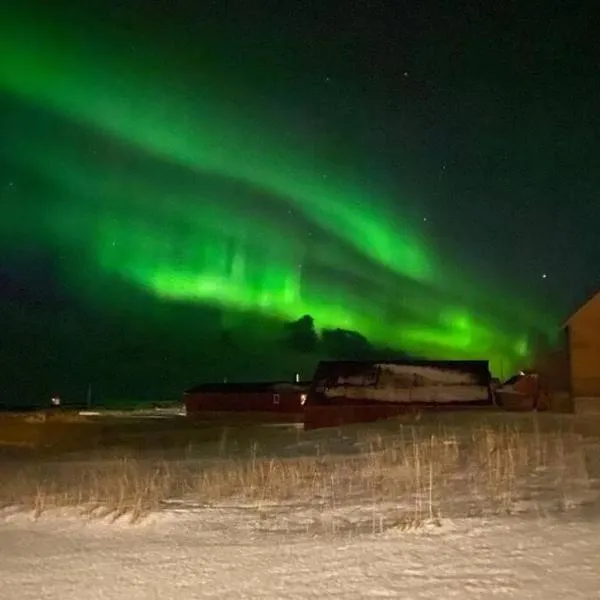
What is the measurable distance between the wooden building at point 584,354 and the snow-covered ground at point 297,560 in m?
23.8

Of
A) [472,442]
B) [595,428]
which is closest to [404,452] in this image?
[472,442]

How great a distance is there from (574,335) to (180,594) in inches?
1074

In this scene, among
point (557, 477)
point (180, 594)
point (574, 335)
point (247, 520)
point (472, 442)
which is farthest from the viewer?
point (574, 335)

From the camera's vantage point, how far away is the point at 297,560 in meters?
7.43

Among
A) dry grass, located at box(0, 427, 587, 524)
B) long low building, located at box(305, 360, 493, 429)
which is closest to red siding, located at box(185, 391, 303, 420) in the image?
long low building, located at box(305, 360, 493, 429)

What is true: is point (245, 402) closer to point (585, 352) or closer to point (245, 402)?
point (245, 402)

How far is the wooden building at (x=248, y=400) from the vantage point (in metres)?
52.2

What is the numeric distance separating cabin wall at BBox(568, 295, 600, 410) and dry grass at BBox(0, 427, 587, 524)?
1535 centimetres

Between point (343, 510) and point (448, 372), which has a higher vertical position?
point (448, 372)

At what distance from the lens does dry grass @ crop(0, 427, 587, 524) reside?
10.2 metres

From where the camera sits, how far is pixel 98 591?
6.73 m

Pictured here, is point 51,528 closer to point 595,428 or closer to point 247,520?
point 247,520

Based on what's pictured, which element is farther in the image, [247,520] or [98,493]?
[98,493]

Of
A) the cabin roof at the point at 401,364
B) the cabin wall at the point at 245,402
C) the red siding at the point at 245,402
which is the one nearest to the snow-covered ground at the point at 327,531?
the cabin roof at the point at 401,364
